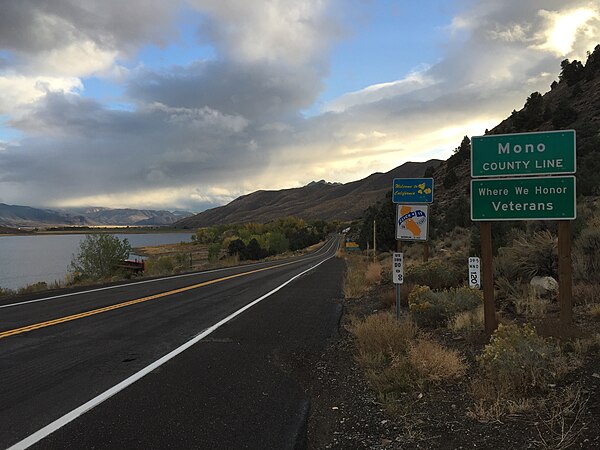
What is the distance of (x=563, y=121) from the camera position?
136 feet

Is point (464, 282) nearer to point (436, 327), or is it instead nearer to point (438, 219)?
point (436, 327)

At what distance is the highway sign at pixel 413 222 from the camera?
31.5ft

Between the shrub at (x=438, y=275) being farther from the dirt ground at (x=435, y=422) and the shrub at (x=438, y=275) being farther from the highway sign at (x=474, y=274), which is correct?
the dirt ground at (x=435, y=422)

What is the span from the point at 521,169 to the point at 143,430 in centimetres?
636

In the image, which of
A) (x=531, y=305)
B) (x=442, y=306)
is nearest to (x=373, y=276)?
(x=442, y=306)

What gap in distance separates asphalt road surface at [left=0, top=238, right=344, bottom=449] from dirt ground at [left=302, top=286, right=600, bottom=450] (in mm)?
308

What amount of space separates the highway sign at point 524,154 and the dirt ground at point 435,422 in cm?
296

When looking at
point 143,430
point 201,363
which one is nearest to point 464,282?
point 201,363

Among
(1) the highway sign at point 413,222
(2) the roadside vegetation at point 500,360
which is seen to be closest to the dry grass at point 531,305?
(2) the roadside vegetation at point 500,360

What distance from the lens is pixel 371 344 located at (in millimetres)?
6812

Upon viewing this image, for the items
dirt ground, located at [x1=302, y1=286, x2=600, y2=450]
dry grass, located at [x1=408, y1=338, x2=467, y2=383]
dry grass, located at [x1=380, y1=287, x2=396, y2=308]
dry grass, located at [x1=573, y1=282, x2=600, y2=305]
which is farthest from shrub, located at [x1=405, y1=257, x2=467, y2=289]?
dry grass, located at [x1=408, y1=338, x2=467, y2=383]

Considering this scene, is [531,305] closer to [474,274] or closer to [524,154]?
[474,274]

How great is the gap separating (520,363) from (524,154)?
3.56 metres

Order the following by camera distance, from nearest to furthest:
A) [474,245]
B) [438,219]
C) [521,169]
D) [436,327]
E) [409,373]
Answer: [409,373] < [521,169] < [436,327] < [474,245] < [438,219]
